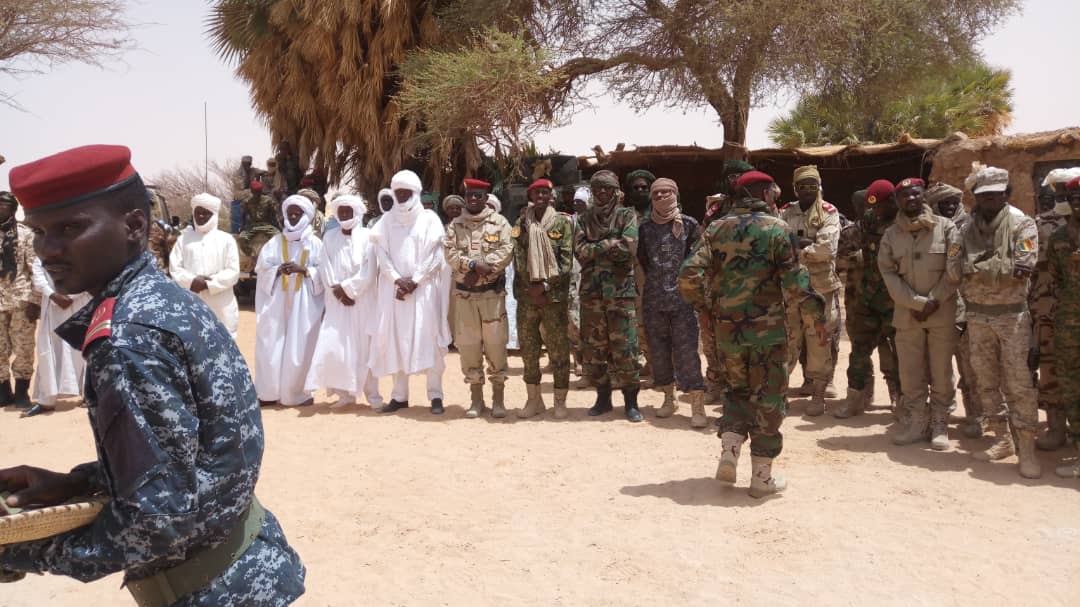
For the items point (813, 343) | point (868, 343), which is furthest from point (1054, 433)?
point (813, 343)

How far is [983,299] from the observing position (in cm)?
584

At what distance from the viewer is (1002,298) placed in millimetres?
5746

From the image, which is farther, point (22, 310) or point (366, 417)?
point (22, 310)

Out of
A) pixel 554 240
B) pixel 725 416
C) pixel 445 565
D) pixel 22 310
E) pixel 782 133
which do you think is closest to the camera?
pixel 445 565

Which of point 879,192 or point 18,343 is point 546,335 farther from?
point 18,343

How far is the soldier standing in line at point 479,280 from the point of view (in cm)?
765

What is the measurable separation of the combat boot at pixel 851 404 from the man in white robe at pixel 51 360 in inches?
283

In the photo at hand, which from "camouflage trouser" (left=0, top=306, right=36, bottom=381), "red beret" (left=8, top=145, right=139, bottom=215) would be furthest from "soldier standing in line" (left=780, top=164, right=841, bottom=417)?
"camouflage trouser" (left=0, top=306, right=36, bottom=381)

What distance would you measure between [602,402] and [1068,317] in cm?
371

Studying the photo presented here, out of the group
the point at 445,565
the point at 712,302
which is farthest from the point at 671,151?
the point at 445,565

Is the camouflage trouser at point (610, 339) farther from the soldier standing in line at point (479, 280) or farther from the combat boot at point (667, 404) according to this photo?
the soldier standing in line at point (479, 280)

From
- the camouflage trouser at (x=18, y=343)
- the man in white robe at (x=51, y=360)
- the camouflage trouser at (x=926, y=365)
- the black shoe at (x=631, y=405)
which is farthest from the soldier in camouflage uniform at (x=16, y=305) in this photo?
the camouflage trouser at (x=926, y=365)

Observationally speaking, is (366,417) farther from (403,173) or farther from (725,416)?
(725,416)

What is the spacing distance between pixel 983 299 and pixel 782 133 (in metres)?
15.7
